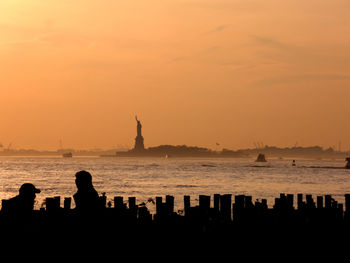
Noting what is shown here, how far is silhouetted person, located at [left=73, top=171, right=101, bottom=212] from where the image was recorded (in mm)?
12508

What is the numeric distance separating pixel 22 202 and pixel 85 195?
1049 millimetres

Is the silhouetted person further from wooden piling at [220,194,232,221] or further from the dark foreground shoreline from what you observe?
wooden piling at [220,194,232,221]

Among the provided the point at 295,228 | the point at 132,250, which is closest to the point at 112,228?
the point at 132,250

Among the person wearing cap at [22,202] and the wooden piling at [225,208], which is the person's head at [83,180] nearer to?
the person wearing cap at [22,202]

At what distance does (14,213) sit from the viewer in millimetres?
12461

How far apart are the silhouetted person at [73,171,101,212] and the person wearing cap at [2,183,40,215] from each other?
740 millimetres

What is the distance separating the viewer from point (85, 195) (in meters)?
12.6

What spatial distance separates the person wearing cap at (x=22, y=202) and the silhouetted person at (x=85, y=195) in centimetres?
74

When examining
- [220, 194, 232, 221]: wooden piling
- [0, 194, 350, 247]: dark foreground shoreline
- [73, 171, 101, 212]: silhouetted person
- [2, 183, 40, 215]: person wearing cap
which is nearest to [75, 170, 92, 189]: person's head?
[73, 171, 101, 212]: silhouetted person

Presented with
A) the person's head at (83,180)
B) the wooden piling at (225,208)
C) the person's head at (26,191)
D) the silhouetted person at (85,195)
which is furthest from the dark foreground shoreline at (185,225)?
the person's head at (83,180)

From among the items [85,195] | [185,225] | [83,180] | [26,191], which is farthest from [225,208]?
[26,191]

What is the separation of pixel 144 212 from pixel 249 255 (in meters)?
2.11

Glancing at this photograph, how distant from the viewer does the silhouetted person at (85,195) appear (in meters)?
12.5

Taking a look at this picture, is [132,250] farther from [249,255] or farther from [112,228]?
[249,255]
